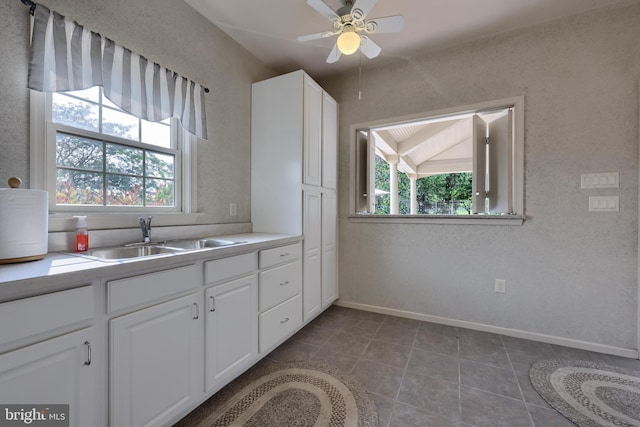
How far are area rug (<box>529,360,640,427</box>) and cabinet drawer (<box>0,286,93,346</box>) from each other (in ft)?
7.63

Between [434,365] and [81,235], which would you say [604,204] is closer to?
[434,365]

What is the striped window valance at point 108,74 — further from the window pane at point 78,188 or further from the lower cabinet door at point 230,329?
the lower cabinet door at point 230,329

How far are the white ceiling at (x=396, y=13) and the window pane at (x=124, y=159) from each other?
3.96ft

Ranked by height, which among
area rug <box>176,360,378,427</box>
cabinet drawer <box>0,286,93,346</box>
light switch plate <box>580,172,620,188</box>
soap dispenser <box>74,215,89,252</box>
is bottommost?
area rug <box>176,360,378,427</box>

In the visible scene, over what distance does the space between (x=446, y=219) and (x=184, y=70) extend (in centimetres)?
254

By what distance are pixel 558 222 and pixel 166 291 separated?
282 centimetres

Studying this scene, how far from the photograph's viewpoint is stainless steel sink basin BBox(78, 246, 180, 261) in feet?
4.63

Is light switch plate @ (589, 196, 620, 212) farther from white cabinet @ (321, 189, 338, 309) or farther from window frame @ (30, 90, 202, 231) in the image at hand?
window frame @ (30, 90, 202, 231)

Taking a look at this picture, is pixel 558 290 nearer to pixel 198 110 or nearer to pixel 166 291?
pixel 166 291

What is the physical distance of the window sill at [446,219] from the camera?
7.66 feet

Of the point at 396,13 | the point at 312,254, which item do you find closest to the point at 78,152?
the point at 312,254

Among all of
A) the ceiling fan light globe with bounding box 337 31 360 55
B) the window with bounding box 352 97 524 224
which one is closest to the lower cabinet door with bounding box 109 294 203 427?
the ceiling fan light globe with bounding box 337 31 360 55

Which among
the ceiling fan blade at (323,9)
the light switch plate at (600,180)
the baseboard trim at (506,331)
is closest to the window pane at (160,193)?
the ceiling fan blade at (323,9)

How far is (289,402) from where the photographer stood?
1.54 meters
